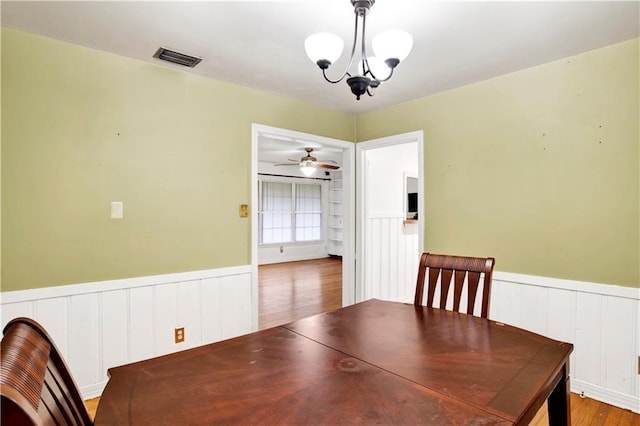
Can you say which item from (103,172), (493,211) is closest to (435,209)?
(493,211)

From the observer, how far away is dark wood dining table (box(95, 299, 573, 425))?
35.4 inches

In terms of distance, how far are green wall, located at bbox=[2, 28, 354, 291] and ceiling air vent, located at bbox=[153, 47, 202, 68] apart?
0.16 metres

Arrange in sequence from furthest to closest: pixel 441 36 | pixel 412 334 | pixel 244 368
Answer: pixel 441 36 → pixel 412 334 → pixel 244 368

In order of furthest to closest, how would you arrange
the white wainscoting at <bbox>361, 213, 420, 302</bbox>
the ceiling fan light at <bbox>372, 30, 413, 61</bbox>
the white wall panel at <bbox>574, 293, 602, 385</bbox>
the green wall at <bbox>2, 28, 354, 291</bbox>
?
1. the white wainscoting at <bbox>361, 213, 420, 302</bbox>
2. the white wall panel at <bbox>574, 293, 602, 385</bbox>
3. the green wall at <bbox>2, 28, 354, 291</bbox>
4. the ceiling fan light at <bbox>372, 30, 413, 61</bbox>

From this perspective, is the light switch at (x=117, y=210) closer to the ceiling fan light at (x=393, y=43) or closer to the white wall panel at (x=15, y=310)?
the white wall panel at (x=15, y=310)

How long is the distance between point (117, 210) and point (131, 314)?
0.72 metres

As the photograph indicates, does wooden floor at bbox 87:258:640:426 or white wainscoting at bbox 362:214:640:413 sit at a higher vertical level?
white wainscoting at bbox 362:214:640:413

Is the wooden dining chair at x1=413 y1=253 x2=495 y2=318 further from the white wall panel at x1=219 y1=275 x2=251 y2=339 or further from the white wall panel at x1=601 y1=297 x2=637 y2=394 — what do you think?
the white wall panel at x1=219 y1=275 x2=251 y2=339

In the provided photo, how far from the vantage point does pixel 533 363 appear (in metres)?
1.18

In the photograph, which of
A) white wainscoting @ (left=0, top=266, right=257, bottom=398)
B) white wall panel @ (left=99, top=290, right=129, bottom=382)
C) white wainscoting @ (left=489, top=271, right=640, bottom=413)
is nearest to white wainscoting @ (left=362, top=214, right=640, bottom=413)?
white wainscoting @ (left=489, top=271, right=640, bottom=413)

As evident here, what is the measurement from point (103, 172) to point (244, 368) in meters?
1.81

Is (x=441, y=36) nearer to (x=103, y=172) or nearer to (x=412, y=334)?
(x=412, y=334)

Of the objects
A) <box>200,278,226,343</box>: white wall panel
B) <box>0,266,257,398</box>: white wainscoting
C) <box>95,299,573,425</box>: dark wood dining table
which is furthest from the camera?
<box>200,278,226,343</box>: white wall panel

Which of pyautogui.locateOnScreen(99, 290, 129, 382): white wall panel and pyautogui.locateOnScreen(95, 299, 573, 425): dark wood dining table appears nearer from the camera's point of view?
pyautogui.locateOnScreen(95, 299, 573, 425): dark wood dining table
